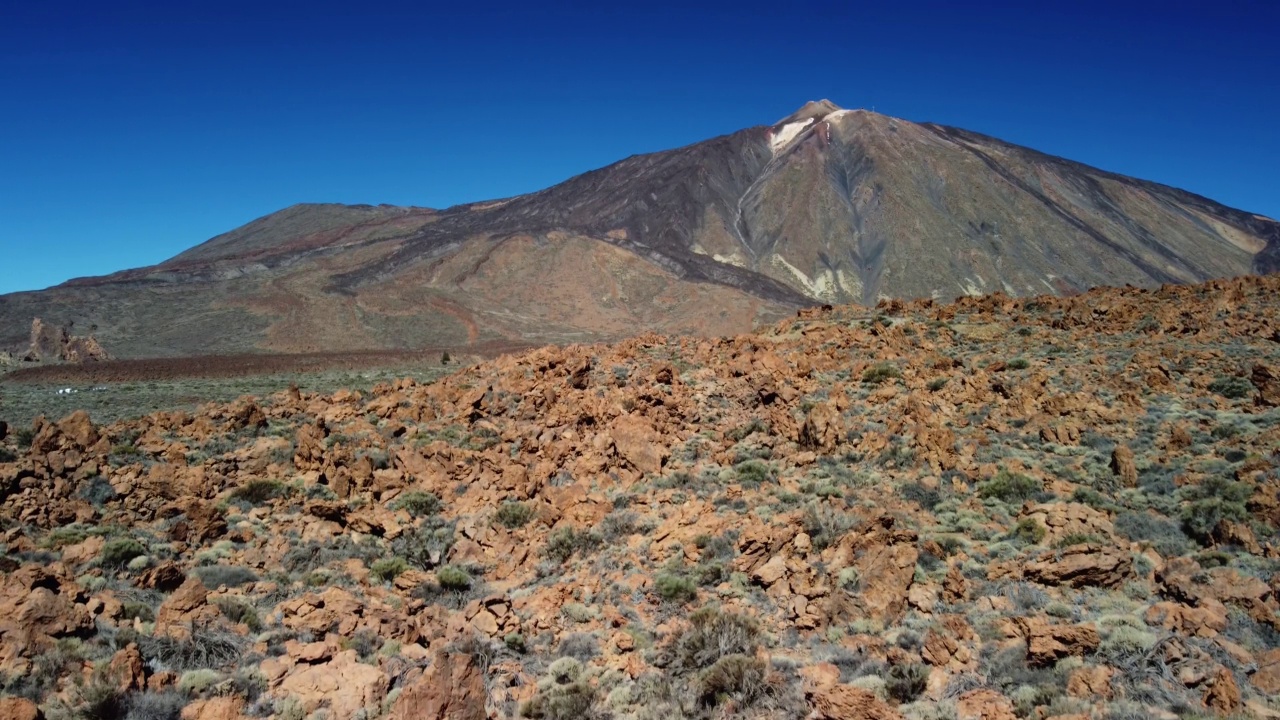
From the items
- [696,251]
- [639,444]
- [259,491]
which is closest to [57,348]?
[259,491]

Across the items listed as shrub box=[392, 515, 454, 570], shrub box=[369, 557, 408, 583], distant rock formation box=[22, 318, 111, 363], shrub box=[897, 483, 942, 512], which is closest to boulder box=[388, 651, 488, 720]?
shrub box=[369, 557, 408, 583]

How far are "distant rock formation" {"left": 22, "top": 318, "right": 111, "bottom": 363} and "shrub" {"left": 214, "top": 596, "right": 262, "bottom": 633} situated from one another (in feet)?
160

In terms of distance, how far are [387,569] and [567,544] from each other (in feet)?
7.95

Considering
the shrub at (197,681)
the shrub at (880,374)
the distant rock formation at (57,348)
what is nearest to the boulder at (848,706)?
the shrub at (197,681)

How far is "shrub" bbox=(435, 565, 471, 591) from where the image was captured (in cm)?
968

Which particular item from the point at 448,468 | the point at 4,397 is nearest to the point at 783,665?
the point at 448,468

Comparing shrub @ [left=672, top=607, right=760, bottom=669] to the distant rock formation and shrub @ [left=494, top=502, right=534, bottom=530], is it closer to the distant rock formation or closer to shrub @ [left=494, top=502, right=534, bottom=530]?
shrub @ [left=494, top=502, right=534, bottom=530]

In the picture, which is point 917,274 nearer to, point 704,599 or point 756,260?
point 756,260

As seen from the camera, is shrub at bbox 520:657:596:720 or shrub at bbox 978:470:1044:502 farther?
shrub at bbox 978:470:1044:502

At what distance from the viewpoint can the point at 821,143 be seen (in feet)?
406

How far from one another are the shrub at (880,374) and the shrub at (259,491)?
11.5m

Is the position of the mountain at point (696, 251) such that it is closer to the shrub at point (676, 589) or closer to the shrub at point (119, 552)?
the shrub at point (119, 552)

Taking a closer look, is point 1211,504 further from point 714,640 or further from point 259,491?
point 259,491

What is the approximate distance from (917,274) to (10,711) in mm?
93537
